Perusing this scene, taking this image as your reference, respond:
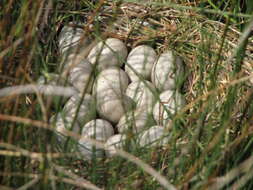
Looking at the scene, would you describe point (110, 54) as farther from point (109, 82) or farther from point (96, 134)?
point (96, 134)

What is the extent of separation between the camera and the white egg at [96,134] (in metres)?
1.53

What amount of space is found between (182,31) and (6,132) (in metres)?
1.11

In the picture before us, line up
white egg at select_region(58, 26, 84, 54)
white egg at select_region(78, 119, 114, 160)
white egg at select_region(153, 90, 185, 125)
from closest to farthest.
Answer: white egg at select_region(78, 119, 114, 160) → white egg at select_region(153, 90, 185, 125) → white egg at select_region(58, 26, 84, 54)

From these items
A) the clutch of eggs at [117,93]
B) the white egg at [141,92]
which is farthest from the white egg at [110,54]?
the white egg at [141,92]

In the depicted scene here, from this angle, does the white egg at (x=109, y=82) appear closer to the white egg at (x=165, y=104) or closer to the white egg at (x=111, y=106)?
the white egg at (x=111, y=106)

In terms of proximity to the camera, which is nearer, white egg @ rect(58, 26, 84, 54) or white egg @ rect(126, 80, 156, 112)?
white egg @ rect(126, 80, 156, 112)

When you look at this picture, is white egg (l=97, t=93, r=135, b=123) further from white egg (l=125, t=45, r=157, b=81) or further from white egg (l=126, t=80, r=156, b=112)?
white egg (l=125, t=45, r=157, b=81)

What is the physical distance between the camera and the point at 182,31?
2.03 metres

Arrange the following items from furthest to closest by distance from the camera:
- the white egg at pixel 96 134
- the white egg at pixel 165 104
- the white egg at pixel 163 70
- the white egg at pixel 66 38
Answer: the white egg at pixel 66 38 < the white egg at pixel 163 70 < the white egg at pixel 165 104 < the white egg at pixel 96 134

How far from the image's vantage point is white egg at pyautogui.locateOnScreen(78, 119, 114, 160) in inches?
60.3

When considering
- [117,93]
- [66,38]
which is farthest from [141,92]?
[66,38]

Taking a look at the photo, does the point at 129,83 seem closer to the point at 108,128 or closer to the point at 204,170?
the point at 108,128

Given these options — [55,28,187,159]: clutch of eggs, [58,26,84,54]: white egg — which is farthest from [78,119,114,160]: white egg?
[58,26,84,54]: white egg

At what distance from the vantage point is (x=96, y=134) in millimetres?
1627
